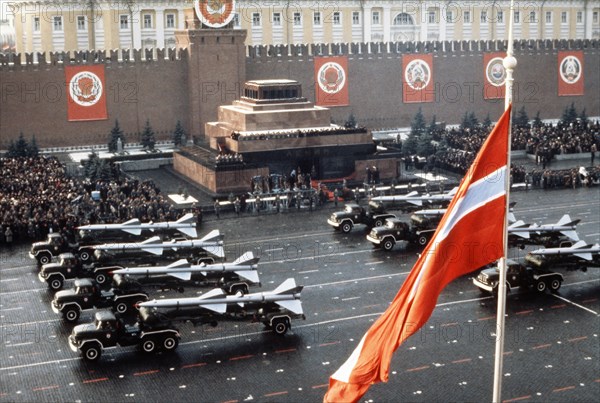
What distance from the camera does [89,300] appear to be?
26.5 meters

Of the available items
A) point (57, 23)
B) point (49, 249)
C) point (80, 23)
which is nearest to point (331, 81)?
point (80, 23)

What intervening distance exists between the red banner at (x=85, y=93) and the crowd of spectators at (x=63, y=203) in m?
12.1

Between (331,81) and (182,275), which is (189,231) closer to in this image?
(182,275)

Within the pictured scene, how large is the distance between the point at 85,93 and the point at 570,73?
36085mm

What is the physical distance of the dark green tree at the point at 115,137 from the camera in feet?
Result: 191

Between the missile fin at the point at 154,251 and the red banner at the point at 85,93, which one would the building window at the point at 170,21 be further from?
the missile fin at the point at 154,251

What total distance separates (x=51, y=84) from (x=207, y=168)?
→ 16.5 metres

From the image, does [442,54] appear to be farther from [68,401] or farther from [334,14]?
[68,401]

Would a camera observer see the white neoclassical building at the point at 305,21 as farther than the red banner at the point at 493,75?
Yes

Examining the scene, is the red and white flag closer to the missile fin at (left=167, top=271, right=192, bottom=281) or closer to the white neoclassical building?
the missile fin at (left=167, top=271, right=192, bottom=281)

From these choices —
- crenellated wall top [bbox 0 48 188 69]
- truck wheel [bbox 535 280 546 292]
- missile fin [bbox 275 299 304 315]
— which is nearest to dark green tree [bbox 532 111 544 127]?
crenellated wall top [bbox 0 48 188 69]

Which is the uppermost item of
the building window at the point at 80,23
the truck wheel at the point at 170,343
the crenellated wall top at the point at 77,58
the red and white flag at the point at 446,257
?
the building window at the point at 80,23

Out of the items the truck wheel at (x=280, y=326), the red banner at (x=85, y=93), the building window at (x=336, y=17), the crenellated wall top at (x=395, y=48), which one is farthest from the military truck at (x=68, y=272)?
the building window at (x=336, y=17)

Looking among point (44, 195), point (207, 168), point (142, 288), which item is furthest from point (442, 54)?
point (142, 288)
